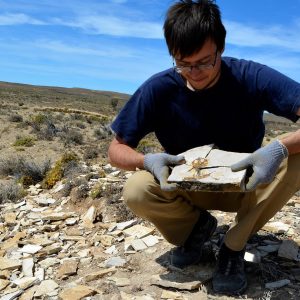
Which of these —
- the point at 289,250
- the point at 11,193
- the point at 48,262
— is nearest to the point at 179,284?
the point at 289,250

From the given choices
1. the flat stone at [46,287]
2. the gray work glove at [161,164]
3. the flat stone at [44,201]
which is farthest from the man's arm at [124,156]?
the flat stone at [44,201]

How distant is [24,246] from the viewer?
4.30 m

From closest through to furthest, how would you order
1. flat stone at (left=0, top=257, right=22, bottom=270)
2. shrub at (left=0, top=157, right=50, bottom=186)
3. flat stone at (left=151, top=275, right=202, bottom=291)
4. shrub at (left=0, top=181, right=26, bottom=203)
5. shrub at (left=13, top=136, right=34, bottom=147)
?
1. flat stone at (left=151, top=275, right=202, bottom=291)
2. flat stone at (left=0, top=257, right=22, bottom=270)
3. shrub at (left=0, top=181, right=26, bottom=203)
4. shrub at (left=0, top=157, right=50, bottom=186)
5. shrub at (left=13, top=136, right=34, bottom=147)

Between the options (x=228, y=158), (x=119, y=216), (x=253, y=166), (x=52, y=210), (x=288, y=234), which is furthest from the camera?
(x=52, y=210)

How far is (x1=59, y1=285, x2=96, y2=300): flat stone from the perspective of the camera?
10.4ft

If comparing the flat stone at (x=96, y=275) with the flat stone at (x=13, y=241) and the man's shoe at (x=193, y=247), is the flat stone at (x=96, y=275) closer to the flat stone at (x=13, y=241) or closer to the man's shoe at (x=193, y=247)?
the man's shoe at (x=193, y=247)

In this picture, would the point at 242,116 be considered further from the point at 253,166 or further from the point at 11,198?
the point at 11,198

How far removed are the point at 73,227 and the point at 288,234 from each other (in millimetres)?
2036

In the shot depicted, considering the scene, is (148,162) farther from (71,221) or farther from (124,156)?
(71,221)

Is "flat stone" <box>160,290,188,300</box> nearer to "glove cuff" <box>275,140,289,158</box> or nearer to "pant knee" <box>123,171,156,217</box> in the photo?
"pant knee" <box>123,171,156,217</box>

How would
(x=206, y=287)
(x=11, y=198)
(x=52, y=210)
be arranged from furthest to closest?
1. (x=11, y=198)
2. (x=52, y=210)
3. (x=206, y=287)

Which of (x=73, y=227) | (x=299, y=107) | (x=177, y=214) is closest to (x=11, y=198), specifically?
(x=73, y=227)

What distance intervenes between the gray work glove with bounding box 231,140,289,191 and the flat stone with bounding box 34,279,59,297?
62.3 inches

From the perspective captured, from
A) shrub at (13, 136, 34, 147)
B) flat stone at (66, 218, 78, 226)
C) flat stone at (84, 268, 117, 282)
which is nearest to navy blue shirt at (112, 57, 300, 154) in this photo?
flat stone at (84, 268, 117, 282)
